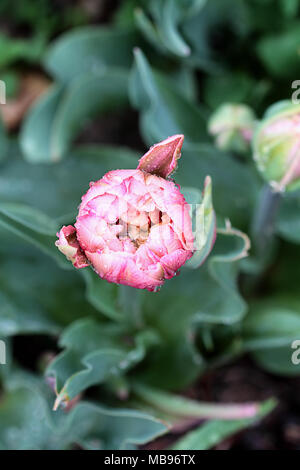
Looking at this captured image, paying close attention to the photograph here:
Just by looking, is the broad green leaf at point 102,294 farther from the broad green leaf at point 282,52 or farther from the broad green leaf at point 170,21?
A: the broad green leaf at point 282,52

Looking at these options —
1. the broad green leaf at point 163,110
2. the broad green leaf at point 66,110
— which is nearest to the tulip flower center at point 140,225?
the broad green leaf at point 163,110

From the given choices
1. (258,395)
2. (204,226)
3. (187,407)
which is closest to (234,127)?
(204,226)

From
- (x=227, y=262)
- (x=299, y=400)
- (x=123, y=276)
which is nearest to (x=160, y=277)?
(x=123, y=276)

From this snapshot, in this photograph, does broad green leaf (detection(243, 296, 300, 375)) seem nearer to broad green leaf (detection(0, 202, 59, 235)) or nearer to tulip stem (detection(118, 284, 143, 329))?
tulip stem (detection(118, 284, 143, 329))

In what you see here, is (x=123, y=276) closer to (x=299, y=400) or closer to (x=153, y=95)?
(x=153, y=95)

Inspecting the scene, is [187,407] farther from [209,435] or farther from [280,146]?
[280,146]

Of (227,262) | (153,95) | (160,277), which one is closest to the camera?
(160,277)
